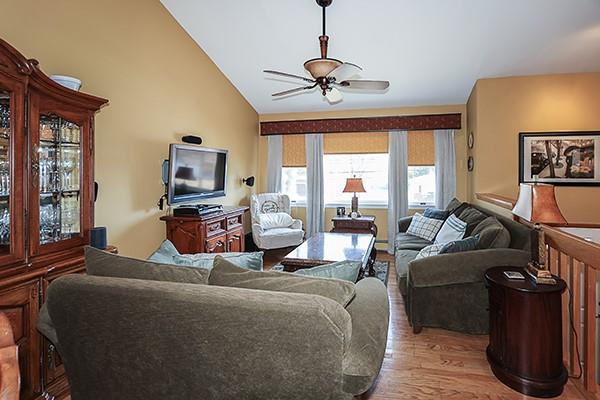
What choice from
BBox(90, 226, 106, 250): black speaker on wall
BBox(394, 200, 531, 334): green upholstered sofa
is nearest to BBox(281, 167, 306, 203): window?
BBox(394, 200, 531, 334): green upholstered sofa

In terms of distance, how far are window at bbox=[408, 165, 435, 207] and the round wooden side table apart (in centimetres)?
380

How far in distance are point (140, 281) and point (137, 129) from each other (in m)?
2.60

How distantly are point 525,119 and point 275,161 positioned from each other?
3.88 m

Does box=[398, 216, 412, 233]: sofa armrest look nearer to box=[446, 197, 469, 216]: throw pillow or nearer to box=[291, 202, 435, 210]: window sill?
box=[446, 197, 469, 216]: throw pillow

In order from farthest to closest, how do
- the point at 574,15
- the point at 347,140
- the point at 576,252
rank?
the point at 347,140, the point at 574,15, the point at 576,252

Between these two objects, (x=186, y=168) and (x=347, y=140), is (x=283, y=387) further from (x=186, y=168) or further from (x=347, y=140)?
(x=347, y=140)

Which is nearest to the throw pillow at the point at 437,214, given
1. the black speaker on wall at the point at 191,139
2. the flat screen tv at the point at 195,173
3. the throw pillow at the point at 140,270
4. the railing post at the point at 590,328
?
the railing post at the point at 590,328

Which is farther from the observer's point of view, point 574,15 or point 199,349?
point 574,15

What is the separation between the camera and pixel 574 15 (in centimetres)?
337

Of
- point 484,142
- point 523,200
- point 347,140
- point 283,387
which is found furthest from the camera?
point 347,140

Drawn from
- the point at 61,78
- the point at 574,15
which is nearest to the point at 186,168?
the point at 61,78

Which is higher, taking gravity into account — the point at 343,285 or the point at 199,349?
the point at 343,285

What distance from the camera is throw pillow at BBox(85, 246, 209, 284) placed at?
59.4 inches

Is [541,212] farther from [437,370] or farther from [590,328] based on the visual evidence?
[437,370]
